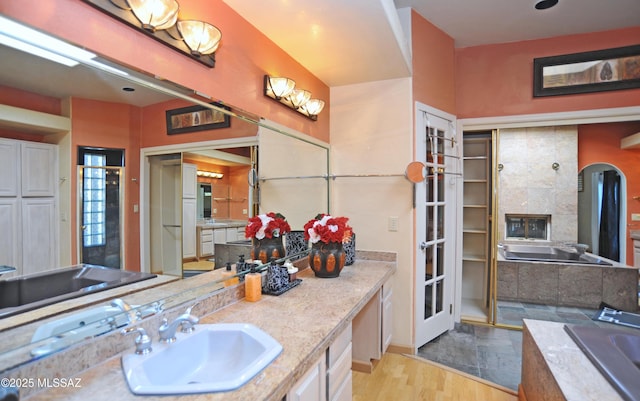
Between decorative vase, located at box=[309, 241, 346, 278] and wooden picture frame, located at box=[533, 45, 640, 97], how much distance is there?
99.9 inches

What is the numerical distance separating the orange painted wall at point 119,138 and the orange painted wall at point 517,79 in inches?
121

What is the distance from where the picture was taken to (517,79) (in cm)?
312

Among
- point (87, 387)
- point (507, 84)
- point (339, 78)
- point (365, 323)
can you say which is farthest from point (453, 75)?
point (87, 387)

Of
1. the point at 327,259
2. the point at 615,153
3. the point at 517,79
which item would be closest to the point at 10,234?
the point at 327,259

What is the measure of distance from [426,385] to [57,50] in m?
2.77

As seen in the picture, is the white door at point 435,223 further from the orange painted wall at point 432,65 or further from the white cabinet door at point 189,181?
the white cabinet door at point 189,181

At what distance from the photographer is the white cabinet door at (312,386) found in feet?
3.59

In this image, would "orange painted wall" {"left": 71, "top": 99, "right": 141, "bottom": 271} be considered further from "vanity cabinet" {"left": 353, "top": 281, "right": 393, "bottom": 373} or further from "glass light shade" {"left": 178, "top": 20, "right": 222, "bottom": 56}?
"vanity cabinet" {"left": 353, "top": 281, "right": 393, "bottom": 373}

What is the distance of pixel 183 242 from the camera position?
149cm

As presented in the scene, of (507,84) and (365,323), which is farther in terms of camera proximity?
(507,84)

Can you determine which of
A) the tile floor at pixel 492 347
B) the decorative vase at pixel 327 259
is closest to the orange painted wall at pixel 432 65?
the decorative vase at pixel 327 259

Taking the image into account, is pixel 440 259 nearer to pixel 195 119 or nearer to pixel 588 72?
pixel 588 72

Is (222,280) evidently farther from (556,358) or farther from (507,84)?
Answer: (507,84)

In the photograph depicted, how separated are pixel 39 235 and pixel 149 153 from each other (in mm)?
489
